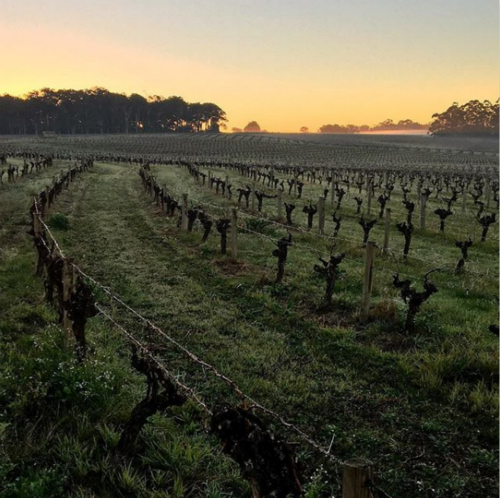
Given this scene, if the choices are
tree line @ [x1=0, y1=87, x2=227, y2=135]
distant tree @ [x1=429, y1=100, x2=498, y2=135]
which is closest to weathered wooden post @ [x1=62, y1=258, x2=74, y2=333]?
tree line @ [x1=0, y1=87, x2=227, y2=135]

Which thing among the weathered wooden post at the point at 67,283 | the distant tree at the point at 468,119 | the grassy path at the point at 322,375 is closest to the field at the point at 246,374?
the grassy path at the point at 322,375

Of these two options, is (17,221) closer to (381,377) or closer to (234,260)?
(234,260)

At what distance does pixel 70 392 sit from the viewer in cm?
517

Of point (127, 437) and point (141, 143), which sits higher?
point (141, 143)

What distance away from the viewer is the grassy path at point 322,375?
4801 mm

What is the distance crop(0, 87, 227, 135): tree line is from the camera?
133750mm

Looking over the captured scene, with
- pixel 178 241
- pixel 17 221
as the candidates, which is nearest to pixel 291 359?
pixel 178 241

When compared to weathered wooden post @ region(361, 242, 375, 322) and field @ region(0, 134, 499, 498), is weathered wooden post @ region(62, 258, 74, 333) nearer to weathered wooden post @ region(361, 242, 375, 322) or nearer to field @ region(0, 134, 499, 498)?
field @ region(0, 134, 499, 498)

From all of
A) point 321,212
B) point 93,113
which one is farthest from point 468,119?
point 321,212

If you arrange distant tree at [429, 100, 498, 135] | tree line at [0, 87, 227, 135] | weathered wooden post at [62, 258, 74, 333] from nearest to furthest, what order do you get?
weathered wooden post at [62, 258, 74, 333], tree line at [0, 87, 227, 135], distant tree at [429, 100, 498, 135]

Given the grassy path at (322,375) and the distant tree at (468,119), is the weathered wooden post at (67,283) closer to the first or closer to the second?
the grassy path at (322,375)

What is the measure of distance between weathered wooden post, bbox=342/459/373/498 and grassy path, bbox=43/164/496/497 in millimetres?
2031

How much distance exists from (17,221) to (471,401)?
15.8 meters

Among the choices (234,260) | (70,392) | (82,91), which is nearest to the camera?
(70,392)
